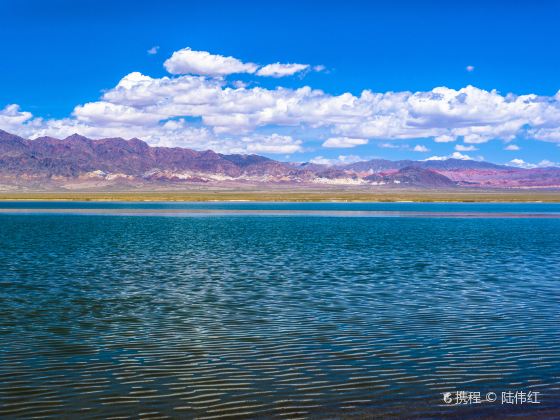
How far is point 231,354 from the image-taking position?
1594 cm

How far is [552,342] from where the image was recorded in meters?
17.3

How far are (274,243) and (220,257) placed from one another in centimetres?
1138

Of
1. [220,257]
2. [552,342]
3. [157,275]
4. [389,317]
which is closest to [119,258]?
[220,257]

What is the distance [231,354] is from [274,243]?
34.8 meters

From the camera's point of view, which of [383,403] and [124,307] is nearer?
[383,403]

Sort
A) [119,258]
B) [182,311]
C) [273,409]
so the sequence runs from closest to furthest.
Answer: [273,409] < [182,311] < [119,258]

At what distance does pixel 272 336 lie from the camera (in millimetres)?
17891

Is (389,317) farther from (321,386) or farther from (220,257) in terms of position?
(220,257)

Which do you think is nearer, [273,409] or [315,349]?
[273,409]

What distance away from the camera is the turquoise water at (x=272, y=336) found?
1251cm

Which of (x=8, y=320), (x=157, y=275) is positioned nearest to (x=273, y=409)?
(x=8, y=320)

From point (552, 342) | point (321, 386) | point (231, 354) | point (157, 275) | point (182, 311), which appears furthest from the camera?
point (157, 275)

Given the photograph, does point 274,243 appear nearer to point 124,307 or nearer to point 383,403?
point 124,307

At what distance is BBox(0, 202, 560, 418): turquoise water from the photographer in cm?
1251
